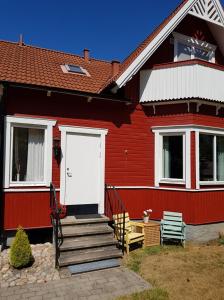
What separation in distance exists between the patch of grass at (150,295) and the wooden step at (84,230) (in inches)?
94.1

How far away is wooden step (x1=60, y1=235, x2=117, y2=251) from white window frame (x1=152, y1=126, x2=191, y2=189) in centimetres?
289

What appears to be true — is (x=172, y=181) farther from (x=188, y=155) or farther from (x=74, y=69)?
(x=74, y=69)

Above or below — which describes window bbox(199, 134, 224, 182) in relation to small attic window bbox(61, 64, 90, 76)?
below

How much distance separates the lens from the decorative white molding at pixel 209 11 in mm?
10680

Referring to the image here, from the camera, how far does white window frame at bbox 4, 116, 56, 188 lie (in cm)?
807

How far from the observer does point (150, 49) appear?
9711 millimetres

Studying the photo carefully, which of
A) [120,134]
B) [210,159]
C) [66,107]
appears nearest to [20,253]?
[66,107]

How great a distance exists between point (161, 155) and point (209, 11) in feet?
18.4

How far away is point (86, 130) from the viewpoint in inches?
360

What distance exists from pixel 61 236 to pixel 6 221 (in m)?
1.65

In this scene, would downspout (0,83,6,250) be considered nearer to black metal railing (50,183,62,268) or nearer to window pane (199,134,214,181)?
black metal railing (50,183,62,268)

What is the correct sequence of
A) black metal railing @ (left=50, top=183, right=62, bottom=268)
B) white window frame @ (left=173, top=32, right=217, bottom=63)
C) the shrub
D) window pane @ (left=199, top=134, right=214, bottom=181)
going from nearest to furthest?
the shrub → black metal railing @ (left=50, top=183, right=62, bottom=268) → window pane @ (left=199, top=134, right=214, bottom=181) → white window frame @ (left=173, top=32, right=217, bottom=63)

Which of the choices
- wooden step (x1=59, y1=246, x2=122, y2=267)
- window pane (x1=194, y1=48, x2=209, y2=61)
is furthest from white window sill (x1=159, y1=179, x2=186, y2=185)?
window pane (x1=194, y1=48, x2=209, y2=61)

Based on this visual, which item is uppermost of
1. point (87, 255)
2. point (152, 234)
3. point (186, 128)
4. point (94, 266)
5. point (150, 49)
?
point (150, 49)
